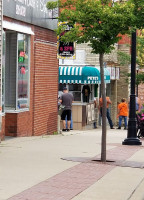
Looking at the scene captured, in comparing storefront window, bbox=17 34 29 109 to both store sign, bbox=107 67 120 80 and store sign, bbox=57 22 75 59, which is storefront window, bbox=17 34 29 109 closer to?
store sign, bbox=57 22 75 59

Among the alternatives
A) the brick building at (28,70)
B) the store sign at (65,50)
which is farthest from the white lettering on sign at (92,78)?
the store sign at (65,50)

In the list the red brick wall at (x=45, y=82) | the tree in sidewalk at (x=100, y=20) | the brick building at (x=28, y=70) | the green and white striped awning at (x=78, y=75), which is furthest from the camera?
the green and white striped awning at (x=78, y=75)

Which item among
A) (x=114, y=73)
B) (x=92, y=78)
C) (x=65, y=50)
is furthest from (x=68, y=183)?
(x=114, y=73)

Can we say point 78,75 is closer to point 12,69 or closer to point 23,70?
point 23,70

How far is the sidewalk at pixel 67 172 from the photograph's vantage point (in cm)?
921

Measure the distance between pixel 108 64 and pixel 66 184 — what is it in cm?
2793

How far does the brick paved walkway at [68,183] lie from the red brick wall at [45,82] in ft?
24.7

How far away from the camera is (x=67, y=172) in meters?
11.5

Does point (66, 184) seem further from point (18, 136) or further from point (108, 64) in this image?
point (108, 64)

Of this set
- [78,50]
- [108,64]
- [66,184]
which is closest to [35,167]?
[66,184]

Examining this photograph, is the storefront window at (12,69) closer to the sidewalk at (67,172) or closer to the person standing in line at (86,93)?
the sidewalk at (67,172)

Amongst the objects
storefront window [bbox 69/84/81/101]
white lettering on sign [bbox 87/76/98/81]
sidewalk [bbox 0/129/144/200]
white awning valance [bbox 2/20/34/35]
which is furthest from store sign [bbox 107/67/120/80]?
sidewalk [bbox 0/129/144/200]

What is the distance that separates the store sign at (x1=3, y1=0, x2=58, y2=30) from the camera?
1731 cm

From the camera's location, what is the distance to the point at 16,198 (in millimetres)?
8500
